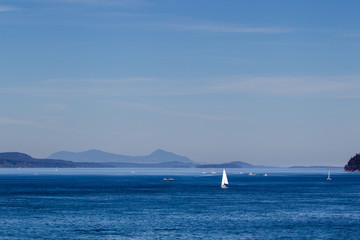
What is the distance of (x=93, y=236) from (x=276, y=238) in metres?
21.6

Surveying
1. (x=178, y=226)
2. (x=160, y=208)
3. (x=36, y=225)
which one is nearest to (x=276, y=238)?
(x=178, y=226)

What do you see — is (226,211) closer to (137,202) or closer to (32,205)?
(137,202)

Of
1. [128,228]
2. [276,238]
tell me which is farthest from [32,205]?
[276,238]

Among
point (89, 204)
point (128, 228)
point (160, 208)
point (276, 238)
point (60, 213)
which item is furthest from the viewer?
point (89, 204)

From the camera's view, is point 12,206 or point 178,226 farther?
point 12,206

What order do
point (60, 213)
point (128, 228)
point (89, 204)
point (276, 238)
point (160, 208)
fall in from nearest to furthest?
point (276, 238) < point (128, 228) < point (60, 213) < point (160, 208) < point (89, 204)

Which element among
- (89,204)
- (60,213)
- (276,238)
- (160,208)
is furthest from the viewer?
(89,204)

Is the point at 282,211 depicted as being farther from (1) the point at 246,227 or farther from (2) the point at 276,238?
(2) the point at 276,238

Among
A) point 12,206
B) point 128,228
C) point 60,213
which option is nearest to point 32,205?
point 12,206

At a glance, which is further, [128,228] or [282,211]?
[282,211]

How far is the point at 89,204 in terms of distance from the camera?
119 meters

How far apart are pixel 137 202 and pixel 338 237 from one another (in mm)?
60892

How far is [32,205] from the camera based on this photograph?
116m

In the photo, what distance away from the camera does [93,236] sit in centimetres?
7150
